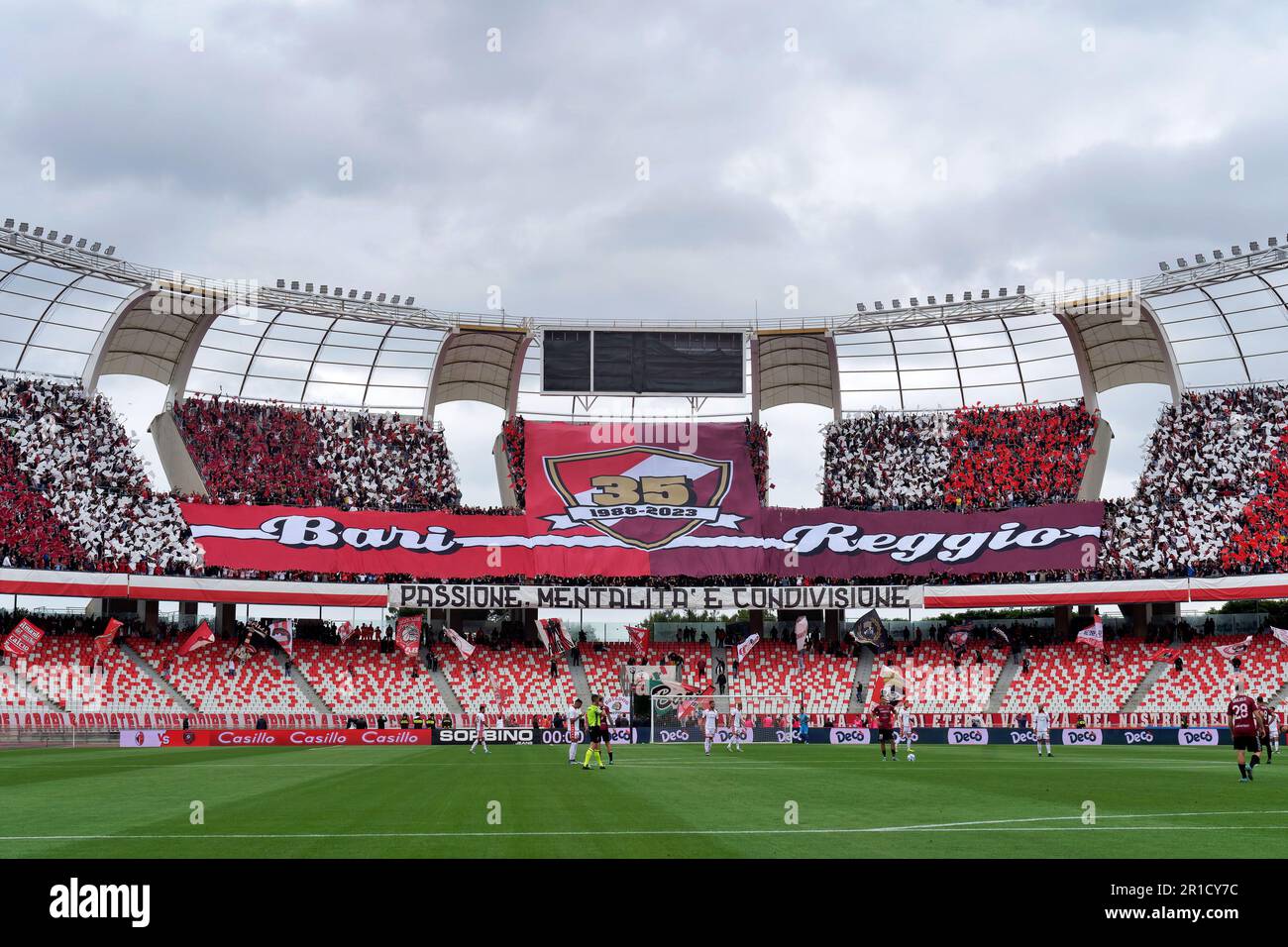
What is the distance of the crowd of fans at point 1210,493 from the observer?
56500mm

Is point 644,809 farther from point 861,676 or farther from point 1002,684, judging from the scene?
point 1002,684

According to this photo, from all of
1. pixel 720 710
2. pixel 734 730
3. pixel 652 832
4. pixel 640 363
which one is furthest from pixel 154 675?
pixel 652 832

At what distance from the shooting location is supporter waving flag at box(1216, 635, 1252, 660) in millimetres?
52531

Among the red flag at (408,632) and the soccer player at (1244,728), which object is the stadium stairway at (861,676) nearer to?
the red flag at (408,632)

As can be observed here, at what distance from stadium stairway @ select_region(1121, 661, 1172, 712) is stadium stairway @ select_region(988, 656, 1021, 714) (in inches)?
216

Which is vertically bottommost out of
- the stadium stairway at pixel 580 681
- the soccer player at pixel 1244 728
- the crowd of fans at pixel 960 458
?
the stadium stairway at pixel 580 681

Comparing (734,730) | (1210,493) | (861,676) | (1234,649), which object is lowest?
(734,730)

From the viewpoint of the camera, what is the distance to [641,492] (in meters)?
65.9

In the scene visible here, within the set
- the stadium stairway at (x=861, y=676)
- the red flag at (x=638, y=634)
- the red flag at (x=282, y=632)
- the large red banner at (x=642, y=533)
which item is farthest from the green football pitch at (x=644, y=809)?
the large red banner at (x=642, y=533)

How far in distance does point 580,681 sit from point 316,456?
20.7m

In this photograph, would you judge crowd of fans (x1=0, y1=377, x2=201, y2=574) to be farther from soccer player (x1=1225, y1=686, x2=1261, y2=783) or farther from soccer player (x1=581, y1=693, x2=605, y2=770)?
soccer player (x1=1225, y1=686, x2=1261, y2=783)

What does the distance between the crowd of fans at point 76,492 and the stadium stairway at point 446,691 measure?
12.9m
